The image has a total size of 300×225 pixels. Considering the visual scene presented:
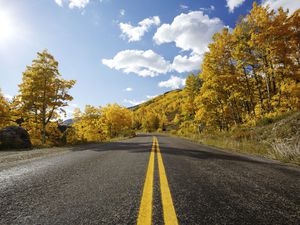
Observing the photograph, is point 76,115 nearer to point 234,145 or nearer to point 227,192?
point 234,145

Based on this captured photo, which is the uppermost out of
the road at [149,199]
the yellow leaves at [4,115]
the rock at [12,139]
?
the yellow leaves at [4,115]

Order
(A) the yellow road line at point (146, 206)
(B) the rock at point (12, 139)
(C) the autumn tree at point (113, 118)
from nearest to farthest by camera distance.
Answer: (A) the yellow road line at point (146, 206), (B) the rock at point (12, 139), (C) the autumn tree at point (113, 118)

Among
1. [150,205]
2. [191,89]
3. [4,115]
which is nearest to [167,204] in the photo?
[150,205]

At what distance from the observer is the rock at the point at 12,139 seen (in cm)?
975

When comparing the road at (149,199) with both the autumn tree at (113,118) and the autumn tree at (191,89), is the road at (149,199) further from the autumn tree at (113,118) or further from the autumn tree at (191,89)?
the autumn tree at (113,118)

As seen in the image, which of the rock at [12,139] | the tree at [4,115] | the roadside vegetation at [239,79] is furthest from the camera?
the tree at [4,115]

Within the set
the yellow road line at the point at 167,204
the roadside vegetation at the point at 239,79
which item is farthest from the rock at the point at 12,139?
the yellow road line at the point at 167,204

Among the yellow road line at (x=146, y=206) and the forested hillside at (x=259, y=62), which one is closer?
the yellow road line at (x=146, y=206)

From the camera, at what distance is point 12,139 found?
32.7ft

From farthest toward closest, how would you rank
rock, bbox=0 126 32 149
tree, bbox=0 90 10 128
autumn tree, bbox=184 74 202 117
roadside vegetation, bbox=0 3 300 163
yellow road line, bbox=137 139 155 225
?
autumn tree, bbox=184 74 202 117, tree, bbox=0 90 10 128, roadside vegetation, bbox=0 3 300 163, rock, bbox=0 126 32 149, yellow road line, bbox=137 139 155 225

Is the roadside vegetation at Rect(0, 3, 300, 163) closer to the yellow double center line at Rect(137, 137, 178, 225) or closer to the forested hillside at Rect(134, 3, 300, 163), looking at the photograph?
the forested hillside at Rect(134, 3, 300, 163)

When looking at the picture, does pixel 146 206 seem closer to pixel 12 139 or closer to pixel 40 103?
pixel 12 139

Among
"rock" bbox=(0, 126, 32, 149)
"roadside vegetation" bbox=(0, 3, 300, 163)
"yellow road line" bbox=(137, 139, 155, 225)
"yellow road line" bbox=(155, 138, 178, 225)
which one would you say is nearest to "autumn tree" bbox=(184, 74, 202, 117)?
"roadside vegetation" bbox=(0, 3, 300, 163)

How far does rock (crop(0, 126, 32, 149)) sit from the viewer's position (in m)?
9.75
